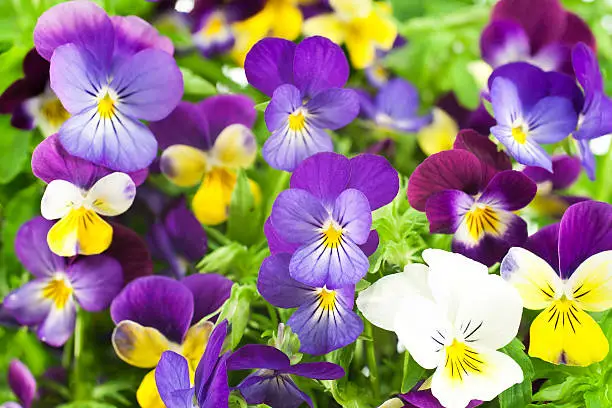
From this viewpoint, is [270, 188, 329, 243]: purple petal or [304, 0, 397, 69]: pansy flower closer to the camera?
[270, 188, 329, 243]: purple petal

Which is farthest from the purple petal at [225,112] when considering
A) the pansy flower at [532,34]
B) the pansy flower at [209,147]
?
the pansy flower at [532,34]

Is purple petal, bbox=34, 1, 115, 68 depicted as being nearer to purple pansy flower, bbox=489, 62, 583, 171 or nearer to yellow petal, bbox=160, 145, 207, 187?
yellow petal, bbox=160, 145, 207, 187

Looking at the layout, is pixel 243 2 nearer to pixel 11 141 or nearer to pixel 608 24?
pixel 11 141

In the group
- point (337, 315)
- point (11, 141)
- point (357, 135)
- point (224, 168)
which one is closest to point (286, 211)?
point (337, 315)

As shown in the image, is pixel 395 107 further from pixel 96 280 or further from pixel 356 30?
pixel 96 280

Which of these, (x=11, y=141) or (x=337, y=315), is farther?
(x=11, y=141)

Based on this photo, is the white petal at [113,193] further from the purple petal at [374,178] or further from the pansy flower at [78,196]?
the purple petal at [374,178]

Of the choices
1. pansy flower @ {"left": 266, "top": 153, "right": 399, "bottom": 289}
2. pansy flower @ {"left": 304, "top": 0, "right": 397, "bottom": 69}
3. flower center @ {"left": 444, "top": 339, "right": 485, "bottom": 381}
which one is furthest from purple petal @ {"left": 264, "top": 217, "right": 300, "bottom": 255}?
pansy flower @ {"left": 304, "top": 0, "right": 397, "bottom": 69}
